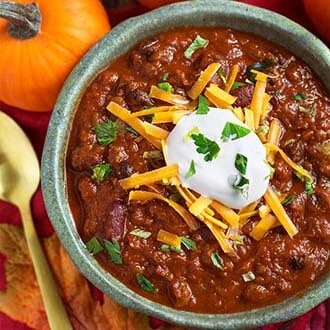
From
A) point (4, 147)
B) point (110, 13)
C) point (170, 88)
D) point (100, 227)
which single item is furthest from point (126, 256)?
point (110, 13)

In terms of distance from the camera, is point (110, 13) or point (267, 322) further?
point (110, 13)

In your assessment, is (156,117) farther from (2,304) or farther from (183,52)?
(2,304)

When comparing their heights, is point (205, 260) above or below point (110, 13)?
below

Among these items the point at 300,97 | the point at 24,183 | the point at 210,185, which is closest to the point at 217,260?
the point at 210,185

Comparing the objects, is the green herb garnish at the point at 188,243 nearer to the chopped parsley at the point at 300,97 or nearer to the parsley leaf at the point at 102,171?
the parsley leaf at the point at 102,171

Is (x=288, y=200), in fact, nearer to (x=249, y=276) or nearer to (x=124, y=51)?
(x=249, y=276)

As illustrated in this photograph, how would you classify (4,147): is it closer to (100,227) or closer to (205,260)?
(100,227)

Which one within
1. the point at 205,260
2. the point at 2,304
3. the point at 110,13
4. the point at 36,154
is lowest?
the point at 2,304
